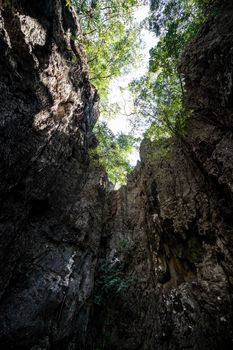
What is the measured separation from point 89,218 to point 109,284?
305 centimetres

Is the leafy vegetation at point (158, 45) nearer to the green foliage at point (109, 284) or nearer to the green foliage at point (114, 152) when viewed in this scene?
the green foliage at point (114, 152)

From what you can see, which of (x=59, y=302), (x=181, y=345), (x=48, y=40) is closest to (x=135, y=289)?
(x=181, y=345)

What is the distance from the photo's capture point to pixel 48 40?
7824mm

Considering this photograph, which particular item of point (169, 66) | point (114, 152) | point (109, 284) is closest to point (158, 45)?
point (169, 66)

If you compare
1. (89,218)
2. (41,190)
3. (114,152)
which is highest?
(114,152)

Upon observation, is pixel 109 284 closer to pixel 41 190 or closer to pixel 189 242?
pixel 189 242

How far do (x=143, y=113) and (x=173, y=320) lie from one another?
376 inches

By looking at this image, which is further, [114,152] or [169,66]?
[114,152]

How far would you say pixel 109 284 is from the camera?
31.1 ft

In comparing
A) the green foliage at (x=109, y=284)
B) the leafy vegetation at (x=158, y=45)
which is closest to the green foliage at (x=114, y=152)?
the leafy vegetation at (x=158, y=45)

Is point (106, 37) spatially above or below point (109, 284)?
above

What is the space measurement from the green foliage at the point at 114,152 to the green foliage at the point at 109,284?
6.56 meters

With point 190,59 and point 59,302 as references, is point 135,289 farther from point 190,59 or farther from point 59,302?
point 190,59

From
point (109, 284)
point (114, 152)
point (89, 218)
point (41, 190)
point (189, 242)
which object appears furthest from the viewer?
point (114, 152)
